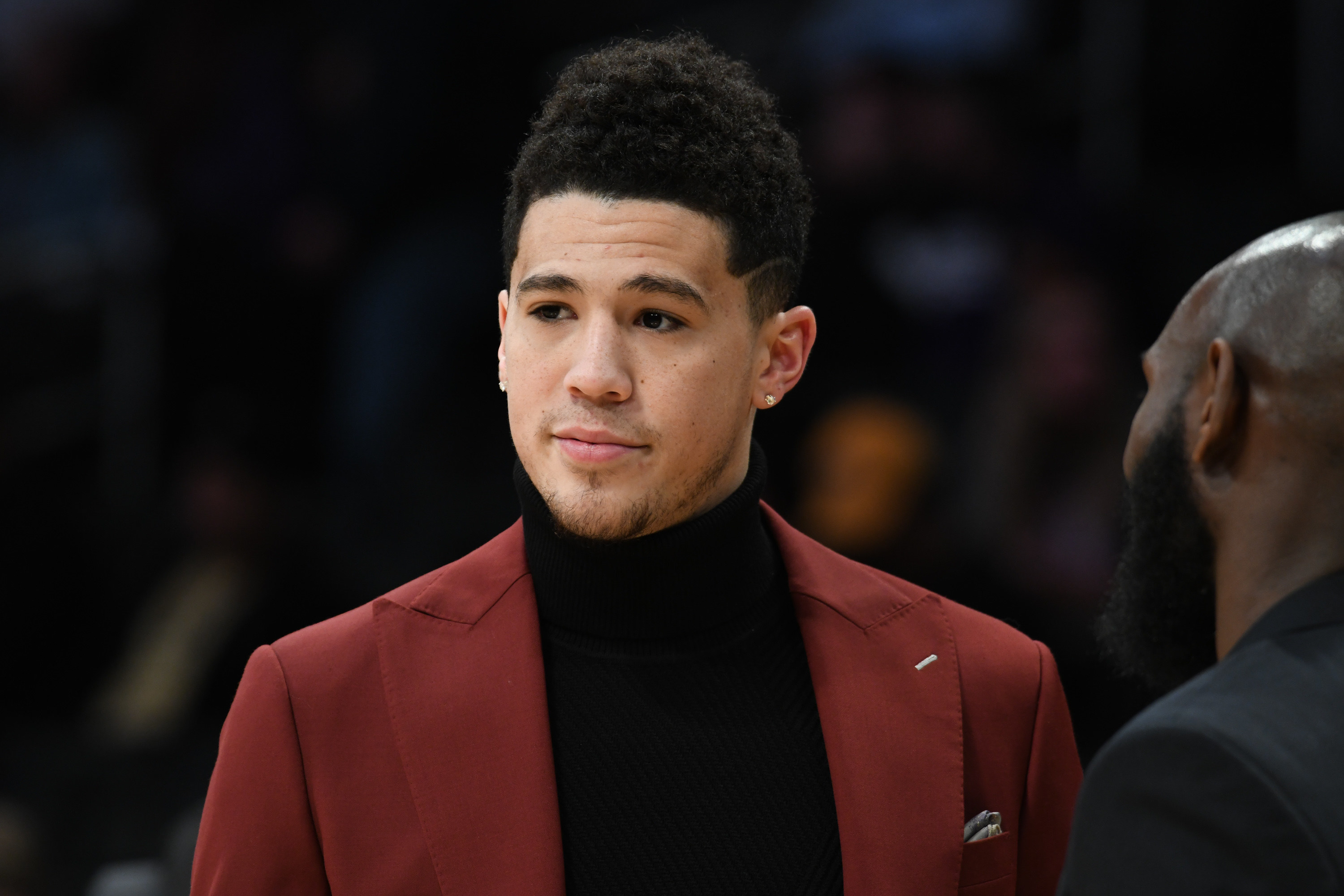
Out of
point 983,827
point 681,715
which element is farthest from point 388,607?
point 983,827

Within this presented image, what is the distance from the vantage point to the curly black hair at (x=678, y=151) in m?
2.47

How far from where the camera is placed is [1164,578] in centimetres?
217

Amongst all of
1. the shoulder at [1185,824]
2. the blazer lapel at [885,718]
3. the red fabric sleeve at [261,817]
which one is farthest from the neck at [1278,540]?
the red fabric sleeve at [261,817]

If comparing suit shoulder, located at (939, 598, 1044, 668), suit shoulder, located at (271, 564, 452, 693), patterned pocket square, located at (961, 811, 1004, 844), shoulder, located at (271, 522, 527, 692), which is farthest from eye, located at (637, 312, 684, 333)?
patterned pocket square, located at (961, 811, 1004, 844)

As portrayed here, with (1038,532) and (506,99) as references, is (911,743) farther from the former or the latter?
(506,99)

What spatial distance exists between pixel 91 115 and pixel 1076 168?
3.99 m

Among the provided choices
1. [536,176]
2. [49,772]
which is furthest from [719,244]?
[49,772]

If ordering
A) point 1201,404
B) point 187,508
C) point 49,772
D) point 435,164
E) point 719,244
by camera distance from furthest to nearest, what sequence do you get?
point 435,164, point 187,508, point 49,772, point 719,244, point 1201,404

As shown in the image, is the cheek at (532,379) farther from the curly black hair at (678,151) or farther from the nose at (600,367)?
the curly black hair at (678,151)

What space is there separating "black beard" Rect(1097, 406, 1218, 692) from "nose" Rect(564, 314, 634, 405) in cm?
74

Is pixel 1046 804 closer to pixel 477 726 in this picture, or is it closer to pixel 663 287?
pixel 477 726

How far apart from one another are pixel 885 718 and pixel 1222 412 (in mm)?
769

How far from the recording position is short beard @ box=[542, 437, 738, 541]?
2.44m

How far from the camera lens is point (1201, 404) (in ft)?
6.85
